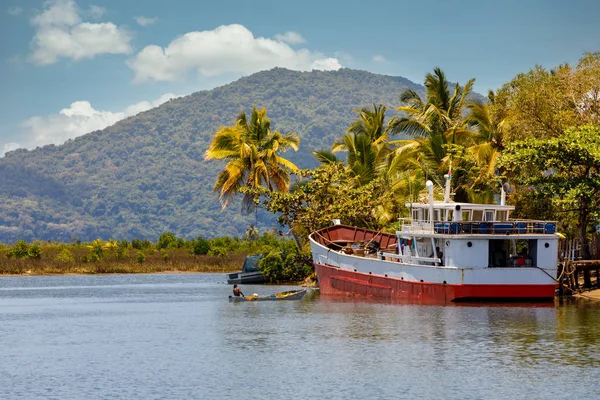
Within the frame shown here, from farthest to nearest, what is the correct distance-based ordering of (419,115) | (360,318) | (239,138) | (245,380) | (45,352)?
(239,138), (419,115), (360,318), (45,352), (245,380)

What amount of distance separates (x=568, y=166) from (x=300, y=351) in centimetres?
2296

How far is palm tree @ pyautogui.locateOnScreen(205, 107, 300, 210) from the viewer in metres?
78.8

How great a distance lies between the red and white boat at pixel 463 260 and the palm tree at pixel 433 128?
Answer: 14.2 meters

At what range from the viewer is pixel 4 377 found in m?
32.4

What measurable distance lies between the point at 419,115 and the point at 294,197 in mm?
14474

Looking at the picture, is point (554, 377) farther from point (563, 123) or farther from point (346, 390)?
point (563, 123)

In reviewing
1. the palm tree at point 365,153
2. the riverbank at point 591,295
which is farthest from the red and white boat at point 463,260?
the palm tree at point 365,153

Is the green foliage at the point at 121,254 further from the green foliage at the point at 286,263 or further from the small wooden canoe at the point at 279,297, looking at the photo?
the small wooden canoe at the point at 279,297

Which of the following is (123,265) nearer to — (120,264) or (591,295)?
(120,264)

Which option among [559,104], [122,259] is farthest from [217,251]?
[559,104]

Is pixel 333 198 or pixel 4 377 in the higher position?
pixel 333 198

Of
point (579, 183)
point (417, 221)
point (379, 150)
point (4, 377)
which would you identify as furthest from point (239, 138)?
point (4, 377)

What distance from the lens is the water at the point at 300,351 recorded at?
29.5m

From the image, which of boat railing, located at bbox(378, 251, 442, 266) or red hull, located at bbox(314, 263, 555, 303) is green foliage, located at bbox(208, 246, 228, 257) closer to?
red hull, located at bbox(314, 263, 555, 303)
